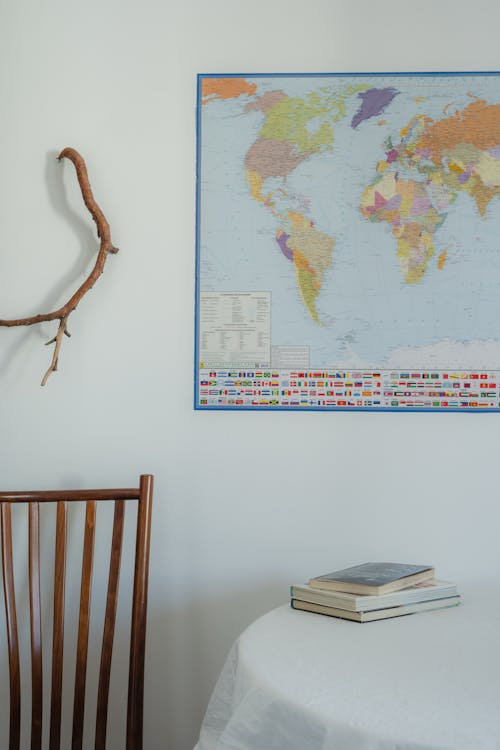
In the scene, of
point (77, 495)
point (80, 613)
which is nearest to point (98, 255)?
point (77, 495)

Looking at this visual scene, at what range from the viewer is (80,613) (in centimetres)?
157

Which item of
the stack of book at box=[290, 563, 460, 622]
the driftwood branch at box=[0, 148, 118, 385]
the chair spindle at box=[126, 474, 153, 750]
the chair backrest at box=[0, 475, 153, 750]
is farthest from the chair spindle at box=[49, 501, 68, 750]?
the stack of book at box=[290, 563, 460, 622]

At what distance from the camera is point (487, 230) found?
1.71 m

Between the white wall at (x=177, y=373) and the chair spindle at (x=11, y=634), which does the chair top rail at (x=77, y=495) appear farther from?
the white wall at (x=177, y=373)

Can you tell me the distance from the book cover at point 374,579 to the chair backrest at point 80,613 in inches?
16.3

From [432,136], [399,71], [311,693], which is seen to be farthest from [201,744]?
[399,71]

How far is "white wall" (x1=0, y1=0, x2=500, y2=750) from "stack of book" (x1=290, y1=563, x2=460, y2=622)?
230mm

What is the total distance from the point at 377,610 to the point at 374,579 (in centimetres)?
6

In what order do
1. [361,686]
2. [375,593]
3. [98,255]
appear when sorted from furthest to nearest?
[98,255] → [375,593] → [361,686]

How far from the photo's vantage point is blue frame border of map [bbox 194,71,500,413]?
1.71 m

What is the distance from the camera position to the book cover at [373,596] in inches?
53.7

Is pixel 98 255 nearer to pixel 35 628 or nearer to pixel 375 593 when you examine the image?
pixel 35 628

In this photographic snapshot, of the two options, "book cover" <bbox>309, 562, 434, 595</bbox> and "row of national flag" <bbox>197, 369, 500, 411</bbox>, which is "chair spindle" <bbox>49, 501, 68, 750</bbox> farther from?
"book cover" <bbox>309, 562, 434, 595</bbox>

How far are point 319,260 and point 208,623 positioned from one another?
2.98 feet
